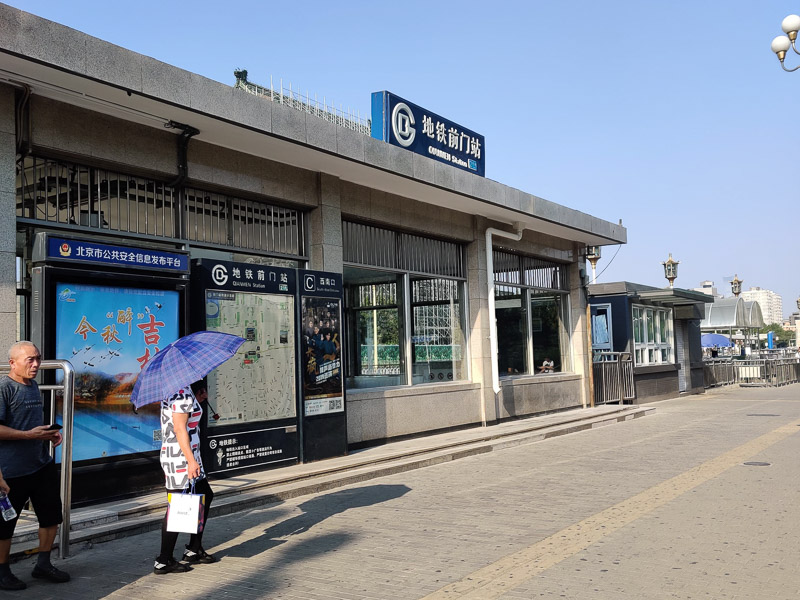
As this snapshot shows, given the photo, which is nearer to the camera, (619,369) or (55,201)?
(55,201)

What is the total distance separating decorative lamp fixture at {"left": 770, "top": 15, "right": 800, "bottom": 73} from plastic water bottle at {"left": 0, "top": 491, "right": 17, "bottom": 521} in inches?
557

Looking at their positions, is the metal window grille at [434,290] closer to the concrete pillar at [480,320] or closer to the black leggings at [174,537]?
the concrete pillar at [480,320]

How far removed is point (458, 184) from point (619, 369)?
10314 millimetres

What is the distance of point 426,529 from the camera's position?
7.19 metres

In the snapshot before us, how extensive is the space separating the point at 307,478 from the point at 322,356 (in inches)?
76.7

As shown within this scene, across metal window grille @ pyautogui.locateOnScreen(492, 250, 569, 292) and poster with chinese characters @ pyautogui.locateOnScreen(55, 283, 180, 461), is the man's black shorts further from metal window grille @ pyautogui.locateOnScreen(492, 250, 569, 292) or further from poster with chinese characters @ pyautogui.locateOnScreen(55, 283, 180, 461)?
metal window grille @ pyautogui.locateOnScreen(492, 250, 569, 292)

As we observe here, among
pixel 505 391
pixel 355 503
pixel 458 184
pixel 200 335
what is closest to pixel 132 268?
pixel 200 335

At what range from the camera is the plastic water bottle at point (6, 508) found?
5.32 m

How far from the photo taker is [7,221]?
304 inches

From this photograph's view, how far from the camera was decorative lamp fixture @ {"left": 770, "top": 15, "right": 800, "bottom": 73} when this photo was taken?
44.6ft

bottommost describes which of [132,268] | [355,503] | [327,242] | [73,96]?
[355,503]

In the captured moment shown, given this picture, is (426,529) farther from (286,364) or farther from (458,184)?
(458,184)

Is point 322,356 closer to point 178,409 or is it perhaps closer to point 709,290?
point 178,409

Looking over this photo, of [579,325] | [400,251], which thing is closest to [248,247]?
[400,251]
